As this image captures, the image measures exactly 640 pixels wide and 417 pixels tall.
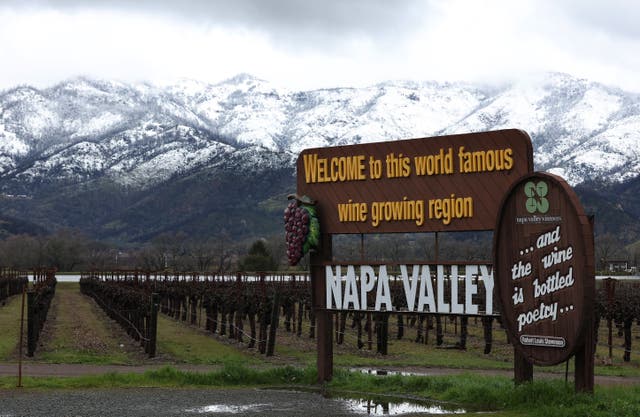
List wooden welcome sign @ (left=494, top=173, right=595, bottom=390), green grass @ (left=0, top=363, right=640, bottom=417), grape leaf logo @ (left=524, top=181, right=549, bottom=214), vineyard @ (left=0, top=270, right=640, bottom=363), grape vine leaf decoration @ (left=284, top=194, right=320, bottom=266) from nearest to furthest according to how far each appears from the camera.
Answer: green grass @ (left=0, top=363, right=640, bottom=417), wooden welcome sign @ (left=494, top=173, right=595, bottom=390), grape leaf logo @ (left=524, top=181, right=549, bottom=214), grape vine leaf decoration @ (left=284, top=194, right=320, bottom=266), vineyard @ (left=0, top=270, right=640, bottom=363)

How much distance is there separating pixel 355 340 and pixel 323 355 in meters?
21.8

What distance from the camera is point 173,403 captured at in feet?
59.2

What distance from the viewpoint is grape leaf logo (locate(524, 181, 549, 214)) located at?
16.6m

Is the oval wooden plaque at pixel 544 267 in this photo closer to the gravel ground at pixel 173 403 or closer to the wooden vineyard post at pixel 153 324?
the gravel ground at pixel 173 403

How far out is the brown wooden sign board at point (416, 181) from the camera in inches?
721

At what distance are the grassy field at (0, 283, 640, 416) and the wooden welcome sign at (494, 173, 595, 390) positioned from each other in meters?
1.03

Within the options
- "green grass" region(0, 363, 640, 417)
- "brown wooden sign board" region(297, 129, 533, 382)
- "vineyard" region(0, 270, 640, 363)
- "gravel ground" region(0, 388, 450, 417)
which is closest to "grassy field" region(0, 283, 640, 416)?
"green grass" region(0, 363, 640, 417)

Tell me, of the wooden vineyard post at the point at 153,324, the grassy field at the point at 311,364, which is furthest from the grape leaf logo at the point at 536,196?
the wooden vineyard post at the point at 153,324

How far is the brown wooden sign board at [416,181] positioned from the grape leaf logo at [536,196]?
1162 millimetres

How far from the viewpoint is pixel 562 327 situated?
16094 millimetres

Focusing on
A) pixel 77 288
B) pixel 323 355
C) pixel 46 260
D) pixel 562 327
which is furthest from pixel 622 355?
pixel 46 260

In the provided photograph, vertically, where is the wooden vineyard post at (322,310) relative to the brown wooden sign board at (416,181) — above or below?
below

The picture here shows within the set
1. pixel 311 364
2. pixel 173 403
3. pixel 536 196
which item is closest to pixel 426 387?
pixel 536 196

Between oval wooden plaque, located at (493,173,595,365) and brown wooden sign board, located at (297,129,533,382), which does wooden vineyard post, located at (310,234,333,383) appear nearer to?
brown wooden sign board, located at (297,129,533,382)
